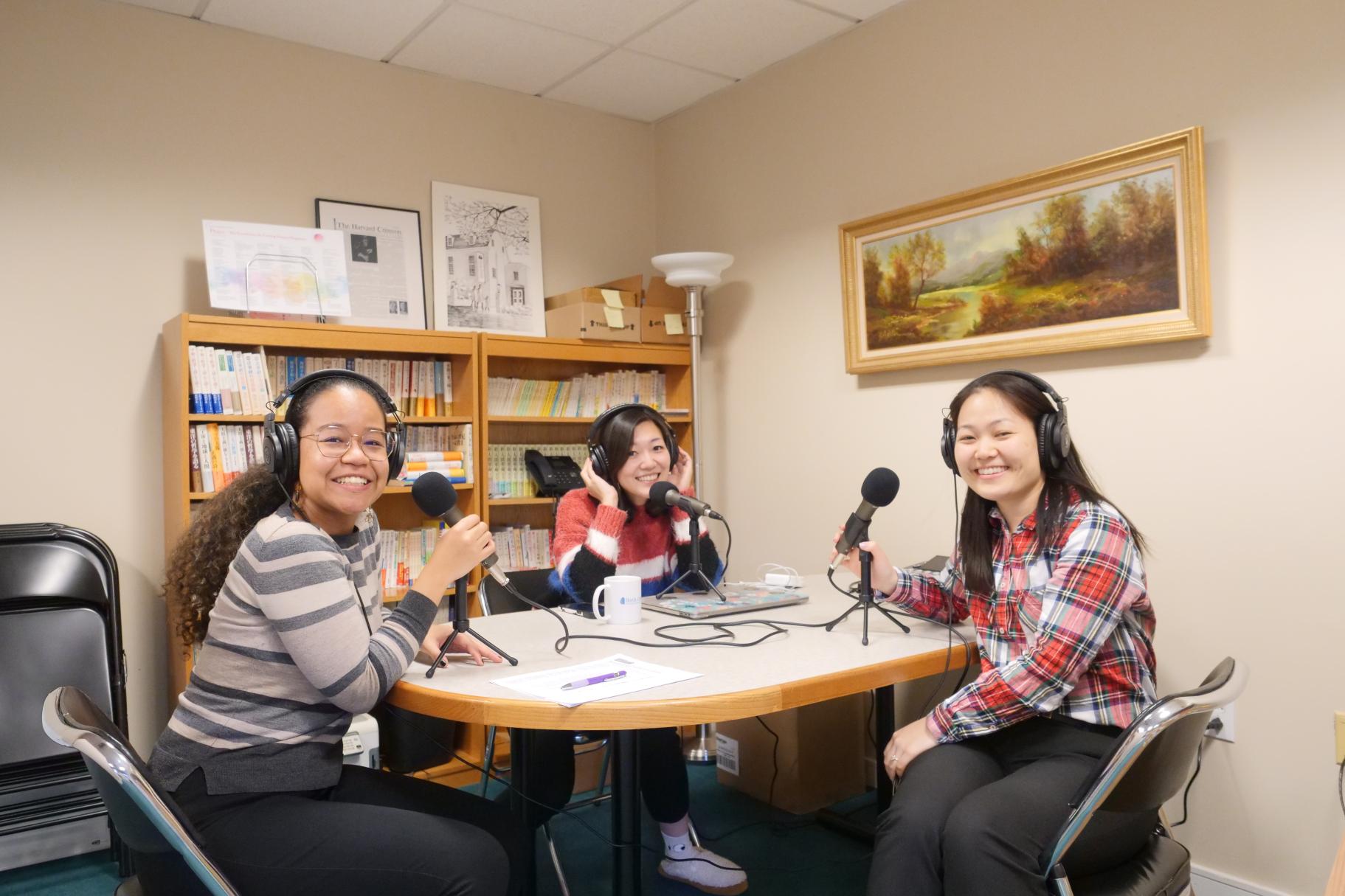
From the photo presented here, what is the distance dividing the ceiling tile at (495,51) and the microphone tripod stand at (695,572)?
6.88 feet

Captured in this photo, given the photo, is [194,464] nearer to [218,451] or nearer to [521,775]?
[218,451]

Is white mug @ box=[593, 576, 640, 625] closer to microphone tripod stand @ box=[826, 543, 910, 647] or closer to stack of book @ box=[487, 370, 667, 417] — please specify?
microphone tripod stand @ box=[826, 543, 910, 647]

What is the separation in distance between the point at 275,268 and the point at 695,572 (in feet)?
6.22

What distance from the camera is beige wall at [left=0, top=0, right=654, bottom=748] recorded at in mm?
3086

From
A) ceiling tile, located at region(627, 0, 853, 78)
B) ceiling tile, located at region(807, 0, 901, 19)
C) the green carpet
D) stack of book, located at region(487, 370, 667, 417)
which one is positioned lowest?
the green carpet

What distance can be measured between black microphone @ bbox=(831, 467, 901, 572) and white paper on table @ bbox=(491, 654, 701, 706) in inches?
21.0

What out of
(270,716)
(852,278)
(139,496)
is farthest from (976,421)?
(139,496)

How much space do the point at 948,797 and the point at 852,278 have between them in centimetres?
223

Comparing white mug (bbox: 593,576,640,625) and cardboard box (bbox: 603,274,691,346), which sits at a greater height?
cardboard box (bbox: 603,274,691,346)

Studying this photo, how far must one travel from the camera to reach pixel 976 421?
1.91m

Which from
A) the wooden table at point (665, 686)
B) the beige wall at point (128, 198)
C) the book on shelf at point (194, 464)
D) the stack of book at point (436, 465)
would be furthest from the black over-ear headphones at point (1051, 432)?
the beige wall at point (128, 198)

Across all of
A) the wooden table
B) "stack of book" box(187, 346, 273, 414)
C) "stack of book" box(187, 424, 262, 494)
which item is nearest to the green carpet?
the wooden table

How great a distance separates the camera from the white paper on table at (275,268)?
10.5 feet

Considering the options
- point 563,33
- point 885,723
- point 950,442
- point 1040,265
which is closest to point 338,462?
point 950,442
